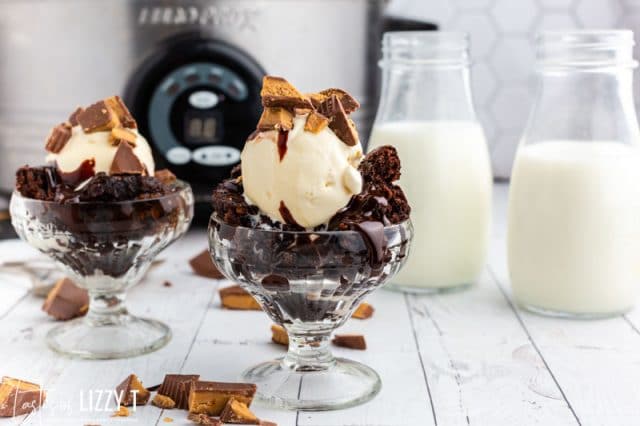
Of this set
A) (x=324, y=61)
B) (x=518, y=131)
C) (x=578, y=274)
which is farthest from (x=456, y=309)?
(x=518, y=131)

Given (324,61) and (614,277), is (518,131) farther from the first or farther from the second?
(614,277)

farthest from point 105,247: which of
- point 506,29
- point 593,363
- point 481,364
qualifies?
point 506,29

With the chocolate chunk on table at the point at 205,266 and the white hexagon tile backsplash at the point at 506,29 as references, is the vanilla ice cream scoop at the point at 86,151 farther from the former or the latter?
the white hexagon tile backsplash at the point at 506,29

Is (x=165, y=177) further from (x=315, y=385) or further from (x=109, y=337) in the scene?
(x=315, y=385)

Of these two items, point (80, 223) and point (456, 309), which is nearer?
point (80, 223)

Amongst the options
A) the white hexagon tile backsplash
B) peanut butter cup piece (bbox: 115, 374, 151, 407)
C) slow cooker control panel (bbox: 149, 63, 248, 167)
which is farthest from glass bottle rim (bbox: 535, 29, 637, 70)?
the white hexagon tile backsplash

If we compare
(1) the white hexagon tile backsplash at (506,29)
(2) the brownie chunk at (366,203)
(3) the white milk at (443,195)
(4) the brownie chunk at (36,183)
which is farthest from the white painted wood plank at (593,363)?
(1) the white hexagon tile backsplash at (506,29)
